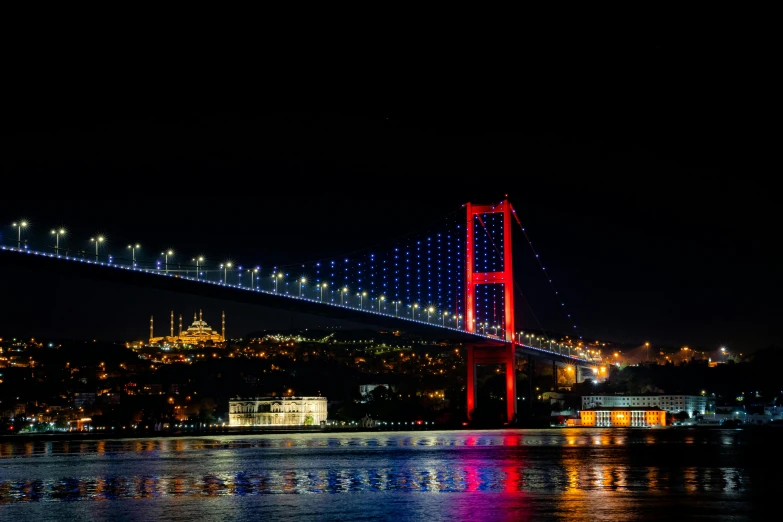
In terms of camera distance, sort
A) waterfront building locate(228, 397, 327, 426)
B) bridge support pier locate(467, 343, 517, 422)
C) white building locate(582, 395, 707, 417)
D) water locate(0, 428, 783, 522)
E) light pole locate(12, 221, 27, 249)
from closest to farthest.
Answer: water locate(0, 428, 783, 522)
light pole locate(12, 221, 27, 249)
bridge support pier locate(467, 343, 517, 422)
white building locate(582, 395, 707, 417)
waterfront building locate(228, 397, 327, 426)

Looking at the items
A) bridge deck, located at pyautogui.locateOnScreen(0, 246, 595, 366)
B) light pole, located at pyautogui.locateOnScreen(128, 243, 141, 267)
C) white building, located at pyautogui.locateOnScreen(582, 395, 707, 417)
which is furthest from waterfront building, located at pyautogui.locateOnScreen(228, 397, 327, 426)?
light pole, located at pyautogui.locateOnScreen(128, 243, 141, 267)

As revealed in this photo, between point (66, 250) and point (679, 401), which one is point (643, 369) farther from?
point (66, 250)

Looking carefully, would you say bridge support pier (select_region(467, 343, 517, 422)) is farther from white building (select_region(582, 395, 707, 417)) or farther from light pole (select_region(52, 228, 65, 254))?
white building (select_region(582, 395, 707, 417))

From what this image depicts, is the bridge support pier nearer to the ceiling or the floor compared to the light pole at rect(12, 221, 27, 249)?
nearer to the floor

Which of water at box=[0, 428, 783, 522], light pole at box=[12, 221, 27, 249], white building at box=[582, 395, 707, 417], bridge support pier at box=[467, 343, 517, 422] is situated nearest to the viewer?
water at box=[0, 428, 783, 522]

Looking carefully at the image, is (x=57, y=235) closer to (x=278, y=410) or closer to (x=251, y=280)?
(x=251, y=280)

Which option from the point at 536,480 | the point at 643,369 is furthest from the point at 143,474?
the point at 643,369

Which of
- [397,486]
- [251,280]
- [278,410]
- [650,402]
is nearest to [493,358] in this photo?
[251,280]
